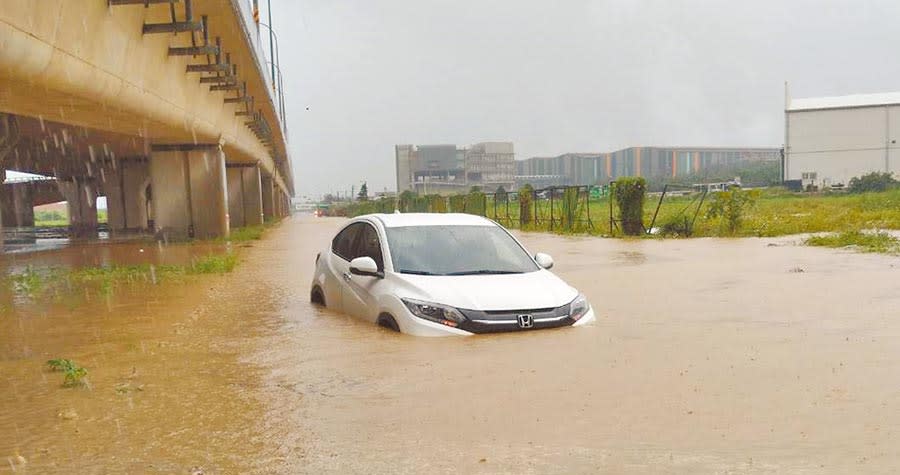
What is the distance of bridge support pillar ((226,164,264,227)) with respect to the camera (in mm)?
44625

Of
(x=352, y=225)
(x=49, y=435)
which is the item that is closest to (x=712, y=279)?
(x=352, y=225)

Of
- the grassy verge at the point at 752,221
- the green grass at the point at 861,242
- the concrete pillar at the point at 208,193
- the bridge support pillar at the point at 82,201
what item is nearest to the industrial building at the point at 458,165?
the bridge support pillar at the point at 82,201

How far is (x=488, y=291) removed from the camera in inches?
292

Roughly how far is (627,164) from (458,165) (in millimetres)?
36760

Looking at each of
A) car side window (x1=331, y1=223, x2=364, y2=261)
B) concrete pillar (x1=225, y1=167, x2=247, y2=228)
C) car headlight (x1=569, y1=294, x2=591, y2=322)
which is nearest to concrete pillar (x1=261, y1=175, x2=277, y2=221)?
concrete pillar (x1=225, y1=167, x2=247, y2=228)

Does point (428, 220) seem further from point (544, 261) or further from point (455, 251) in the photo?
point (544, 261)

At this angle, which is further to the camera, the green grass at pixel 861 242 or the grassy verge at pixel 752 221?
the grassy verge at pixel 752 221

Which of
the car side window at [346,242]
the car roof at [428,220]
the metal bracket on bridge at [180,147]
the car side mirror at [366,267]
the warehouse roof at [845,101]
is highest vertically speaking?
the warehouse roof at [845,101]

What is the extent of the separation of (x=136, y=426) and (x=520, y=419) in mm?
2344

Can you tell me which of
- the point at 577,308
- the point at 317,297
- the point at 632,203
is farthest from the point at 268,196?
the point at 577,308

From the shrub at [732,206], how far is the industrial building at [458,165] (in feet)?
277

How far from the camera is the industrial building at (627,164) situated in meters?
133

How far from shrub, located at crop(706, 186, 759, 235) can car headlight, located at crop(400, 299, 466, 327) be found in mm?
17891

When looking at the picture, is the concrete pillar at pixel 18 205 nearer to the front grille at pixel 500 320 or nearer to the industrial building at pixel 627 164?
the front grille at pixel 500 320
